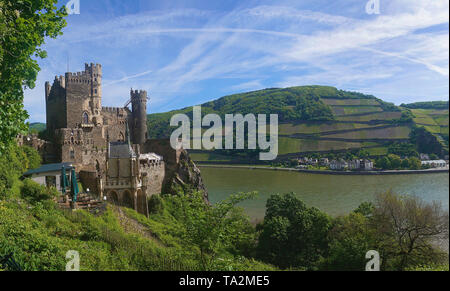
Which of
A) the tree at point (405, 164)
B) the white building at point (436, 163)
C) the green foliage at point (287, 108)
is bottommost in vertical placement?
the tree at point (405, 164)

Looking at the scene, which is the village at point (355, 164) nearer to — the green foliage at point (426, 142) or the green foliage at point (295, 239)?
the green foliage at point (426, 142)

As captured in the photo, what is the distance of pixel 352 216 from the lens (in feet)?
52.1

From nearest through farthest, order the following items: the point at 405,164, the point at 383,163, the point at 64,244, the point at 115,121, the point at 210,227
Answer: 1. the point at 64,244
2. the point at 210,227
3. the point at 115,121
4. the point at 405,164
5. the point at 383,163

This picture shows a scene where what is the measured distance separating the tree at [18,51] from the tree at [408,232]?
14605 mm

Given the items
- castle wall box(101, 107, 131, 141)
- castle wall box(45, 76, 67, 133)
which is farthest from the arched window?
castle wall box(101, 107, 131, 141)

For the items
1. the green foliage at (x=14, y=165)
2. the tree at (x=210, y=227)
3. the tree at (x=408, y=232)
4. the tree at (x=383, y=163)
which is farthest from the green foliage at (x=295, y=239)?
the tree at (x=383, y=163)

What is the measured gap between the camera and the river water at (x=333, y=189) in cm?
2625

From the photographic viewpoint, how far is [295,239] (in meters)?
16.0

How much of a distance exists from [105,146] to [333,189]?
29112mm

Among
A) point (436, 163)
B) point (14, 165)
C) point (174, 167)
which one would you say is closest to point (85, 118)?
point (174, 167)

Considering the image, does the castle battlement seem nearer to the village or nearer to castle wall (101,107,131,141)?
castle wall (101,107,131,141)

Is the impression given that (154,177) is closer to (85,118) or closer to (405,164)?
(85,118)

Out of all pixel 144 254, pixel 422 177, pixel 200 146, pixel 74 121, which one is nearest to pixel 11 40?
pixel 144 254
